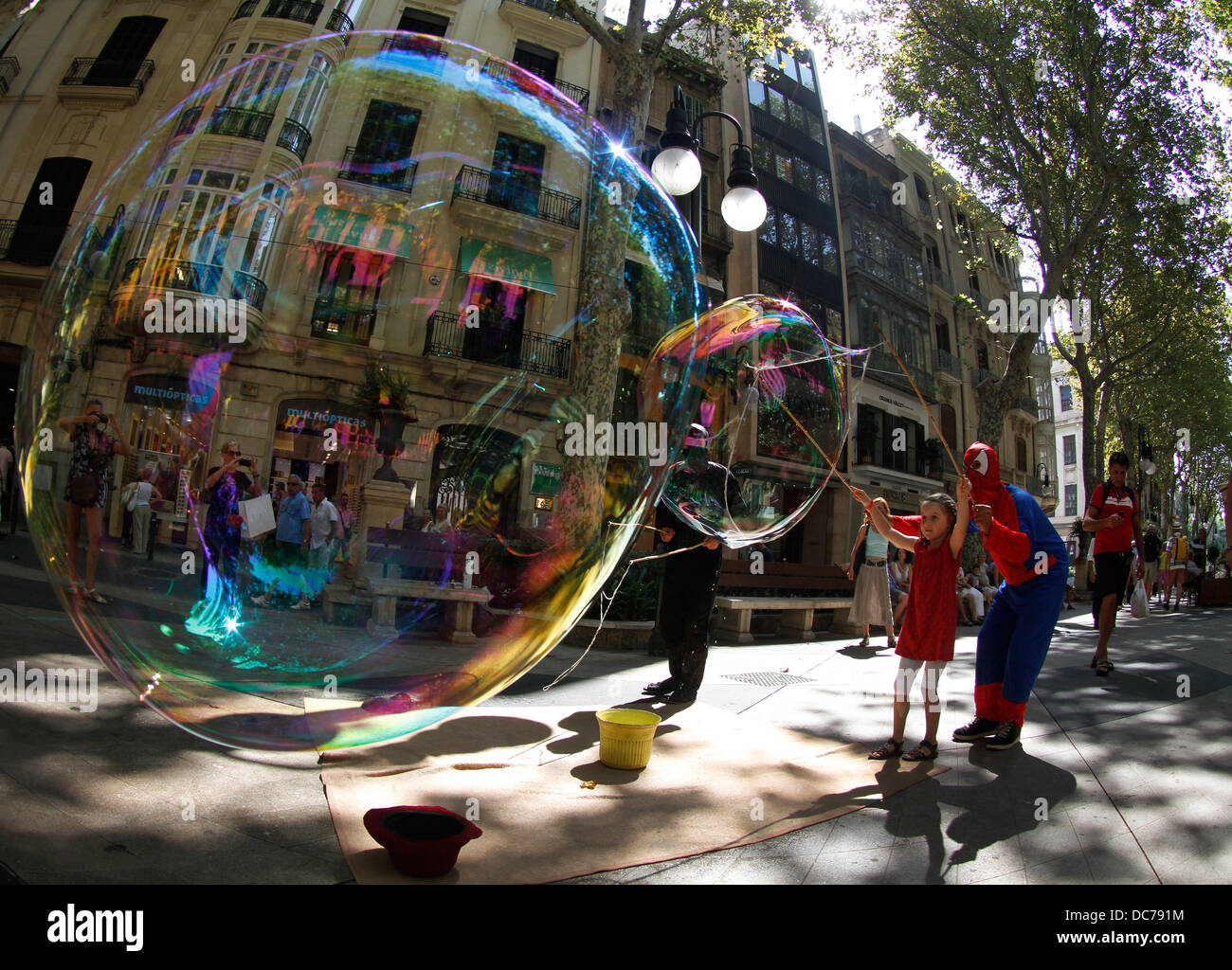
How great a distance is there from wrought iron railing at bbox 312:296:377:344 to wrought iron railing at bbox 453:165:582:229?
1.94 ft

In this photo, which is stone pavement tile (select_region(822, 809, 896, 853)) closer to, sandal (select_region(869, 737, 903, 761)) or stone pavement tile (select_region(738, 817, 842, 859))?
stone pavement tile (select_region(738, 817, 842, 859))

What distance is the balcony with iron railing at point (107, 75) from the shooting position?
1208 centimetres

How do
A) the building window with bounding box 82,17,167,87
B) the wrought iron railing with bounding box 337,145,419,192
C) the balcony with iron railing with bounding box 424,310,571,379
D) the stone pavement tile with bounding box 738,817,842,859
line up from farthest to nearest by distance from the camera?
the building window with bounding box 82,17,167,87, the stone pavement tile with bounding box 738,817,842,859, the wrought iron railing with bounding box 337,145,419,192, the balcony with iron railing with bounding box 424,310,571,379

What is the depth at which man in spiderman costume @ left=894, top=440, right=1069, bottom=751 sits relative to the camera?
346 centimetres

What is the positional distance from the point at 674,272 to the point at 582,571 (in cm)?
154

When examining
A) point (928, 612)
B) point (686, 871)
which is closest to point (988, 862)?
point (686, 871)

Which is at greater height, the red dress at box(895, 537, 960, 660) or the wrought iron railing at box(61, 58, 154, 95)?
the wrought iron railing at box(61, 58, 154, 95)

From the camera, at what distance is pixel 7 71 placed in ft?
37.4

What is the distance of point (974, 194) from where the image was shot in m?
17.9

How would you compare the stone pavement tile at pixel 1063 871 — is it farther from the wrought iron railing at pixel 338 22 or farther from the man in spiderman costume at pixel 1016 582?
the wrought iron railing at pixel 338 22

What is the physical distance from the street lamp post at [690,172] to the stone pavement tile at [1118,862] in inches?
211

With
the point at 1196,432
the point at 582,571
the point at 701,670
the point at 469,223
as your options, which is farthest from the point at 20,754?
the point at 1196,432

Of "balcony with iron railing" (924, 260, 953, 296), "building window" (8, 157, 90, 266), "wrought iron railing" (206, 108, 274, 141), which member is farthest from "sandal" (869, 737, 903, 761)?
"balcony with iron railing" (924, 260, 953, 296)

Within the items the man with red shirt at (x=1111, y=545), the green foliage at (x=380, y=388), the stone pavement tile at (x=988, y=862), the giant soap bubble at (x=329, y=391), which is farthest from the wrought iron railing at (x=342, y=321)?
the man with red shirt at (x=1111, y=545)
